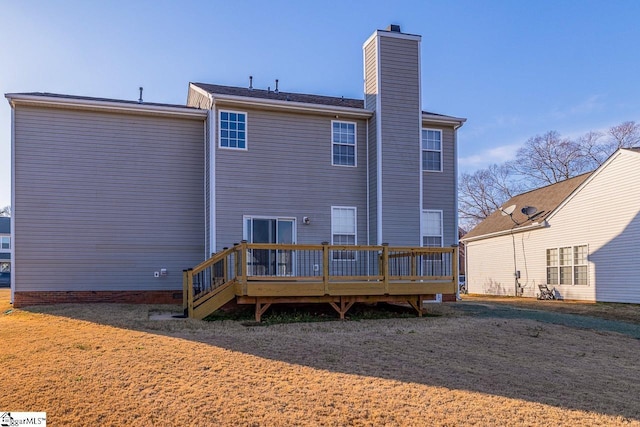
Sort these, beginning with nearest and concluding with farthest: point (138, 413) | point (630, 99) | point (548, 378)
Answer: point (138, 413) < point (548, 378) < point (630, 99)

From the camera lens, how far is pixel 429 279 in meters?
11.1

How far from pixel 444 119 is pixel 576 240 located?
7497 millimetres

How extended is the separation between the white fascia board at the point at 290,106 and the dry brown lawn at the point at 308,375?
5880mm

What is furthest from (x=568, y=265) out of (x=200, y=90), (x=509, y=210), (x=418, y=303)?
(x=200, y=90)

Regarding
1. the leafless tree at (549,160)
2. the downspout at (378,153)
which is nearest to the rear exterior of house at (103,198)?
the downspout at (378,153)

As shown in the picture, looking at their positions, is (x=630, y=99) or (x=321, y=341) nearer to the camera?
(x=321, y=341)

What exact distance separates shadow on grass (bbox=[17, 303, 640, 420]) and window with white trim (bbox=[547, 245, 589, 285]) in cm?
782

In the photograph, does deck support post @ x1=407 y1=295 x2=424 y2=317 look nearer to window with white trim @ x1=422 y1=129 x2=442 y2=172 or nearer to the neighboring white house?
window with white trim @ x1=422 y1=129 x2=442 y2=172

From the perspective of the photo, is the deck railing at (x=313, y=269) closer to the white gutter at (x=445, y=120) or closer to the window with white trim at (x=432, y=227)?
the window with white trim at (x=432, y=227)

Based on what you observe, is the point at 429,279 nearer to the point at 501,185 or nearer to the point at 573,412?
the point at 573,412

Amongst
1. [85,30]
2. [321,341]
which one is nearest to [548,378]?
[321,341]

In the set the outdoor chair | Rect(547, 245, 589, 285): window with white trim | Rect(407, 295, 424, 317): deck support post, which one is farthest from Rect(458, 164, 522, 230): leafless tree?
Rect(407, 295, 424, 317): deck support post

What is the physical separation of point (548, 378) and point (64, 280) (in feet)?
36.7

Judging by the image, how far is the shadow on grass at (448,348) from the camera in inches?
226
